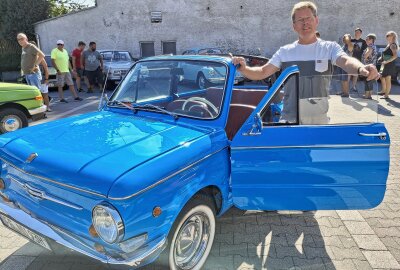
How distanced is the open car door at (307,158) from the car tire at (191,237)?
1.00 feet

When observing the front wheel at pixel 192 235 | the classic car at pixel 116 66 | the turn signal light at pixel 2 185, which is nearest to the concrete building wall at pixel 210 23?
the classic car at pixel 116 66

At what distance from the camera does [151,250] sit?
2.12m

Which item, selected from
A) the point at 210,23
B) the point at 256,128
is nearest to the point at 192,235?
the point at 256,128

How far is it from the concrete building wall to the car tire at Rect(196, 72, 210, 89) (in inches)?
685

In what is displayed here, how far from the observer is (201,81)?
3.29 metres

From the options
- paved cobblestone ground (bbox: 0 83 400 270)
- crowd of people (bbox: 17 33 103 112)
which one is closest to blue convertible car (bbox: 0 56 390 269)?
paved cobblestone ground (bbox: 0 83 400 270)

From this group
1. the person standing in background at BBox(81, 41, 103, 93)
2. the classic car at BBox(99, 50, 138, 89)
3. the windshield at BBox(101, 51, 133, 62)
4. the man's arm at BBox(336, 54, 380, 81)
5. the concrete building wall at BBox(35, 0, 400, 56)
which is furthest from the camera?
the concrete building wall at BBox(35, 0, 400, 56)

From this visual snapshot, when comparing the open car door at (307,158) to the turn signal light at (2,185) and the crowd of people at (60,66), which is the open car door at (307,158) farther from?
the crowd of people at (60,66)

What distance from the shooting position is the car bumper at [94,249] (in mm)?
2066

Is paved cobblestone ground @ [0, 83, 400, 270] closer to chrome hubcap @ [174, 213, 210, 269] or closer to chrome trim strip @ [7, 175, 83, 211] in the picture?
chrome hubcap @ [174, 213, 210, 269]

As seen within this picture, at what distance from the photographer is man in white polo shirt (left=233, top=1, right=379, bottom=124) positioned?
8.86ft

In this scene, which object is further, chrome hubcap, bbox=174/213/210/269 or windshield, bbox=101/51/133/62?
windshield, bbox=101/51/133/62

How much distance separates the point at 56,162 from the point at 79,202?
352 mm

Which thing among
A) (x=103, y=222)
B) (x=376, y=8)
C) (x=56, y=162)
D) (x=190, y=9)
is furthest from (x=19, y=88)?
(x=376, y=8)
